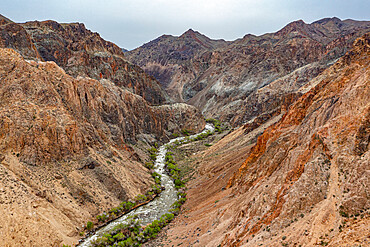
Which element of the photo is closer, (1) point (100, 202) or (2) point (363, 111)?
(2) point (363, 111)

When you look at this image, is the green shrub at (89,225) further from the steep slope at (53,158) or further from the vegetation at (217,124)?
the vegetation at (217,124)

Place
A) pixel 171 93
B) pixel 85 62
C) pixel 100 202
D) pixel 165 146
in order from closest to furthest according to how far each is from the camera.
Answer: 1. pixel 100 202
2. pixel 165 146
3. pixel 85 62
4. pixel 171 93

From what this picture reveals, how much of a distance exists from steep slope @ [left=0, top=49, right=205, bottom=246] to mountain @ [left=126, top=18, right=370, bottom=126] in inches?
1654

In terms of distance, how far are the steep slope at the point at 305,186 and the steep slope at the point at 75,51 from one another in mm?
60033

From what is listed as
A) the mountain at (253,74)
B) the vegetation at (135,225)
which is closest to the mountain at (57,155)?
the vegetation at (135,225)

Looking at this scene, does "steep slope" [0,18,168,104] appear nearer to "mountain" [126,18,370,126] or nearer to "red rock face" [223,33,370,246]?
"mountain" [126,18,370,126]

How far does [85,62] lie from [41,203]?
66402 millimetres

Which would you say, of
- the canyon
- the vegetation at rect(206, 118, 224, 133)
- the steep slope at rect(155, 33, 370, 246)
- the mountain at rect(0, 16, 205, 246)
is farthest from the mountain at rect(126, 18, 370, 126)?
the mountain at rect(0, 16, 205, 246)

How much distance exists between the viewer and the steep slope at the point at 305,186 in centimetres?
1437

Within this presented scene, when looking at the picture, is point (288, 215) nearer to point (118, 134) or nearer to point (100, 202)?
point (100, 202)

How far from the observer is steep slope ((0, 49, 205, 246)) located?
1044 inches

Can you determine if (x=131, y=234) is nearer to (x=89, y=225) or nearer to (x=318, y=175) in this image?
(x=89, y=225)

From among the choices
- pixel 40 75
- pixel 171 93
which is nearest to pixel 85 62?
pixel 40 75

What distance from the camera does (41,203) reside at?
28.3m
